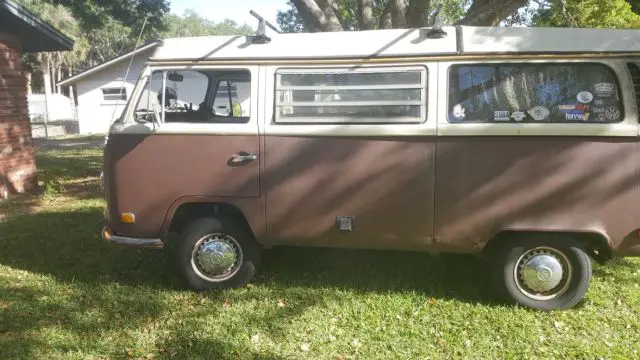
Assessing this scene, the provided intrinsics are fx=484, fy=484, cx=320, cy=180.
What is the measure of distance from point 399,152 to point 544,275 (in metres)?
1.72

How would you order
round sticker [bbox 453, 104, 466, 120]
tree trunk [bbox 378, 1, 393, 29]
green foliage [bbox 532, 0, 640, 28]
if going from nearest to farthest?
round sticker [bbox 453, 104, 466, 120] → tree trunk [bbox 378, 1, 393, 29] → green foliage [bbox 532, 0, 640, 28]

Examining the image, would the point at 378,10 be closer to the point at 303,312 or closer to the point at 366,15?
the point at 366,15

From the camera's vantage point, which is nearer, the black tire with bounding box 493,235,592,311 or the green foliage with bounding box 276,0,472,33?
the black tire with bounding box 493,235,592,311

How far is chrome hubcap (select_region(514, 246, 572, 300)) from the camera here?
435 centimetres

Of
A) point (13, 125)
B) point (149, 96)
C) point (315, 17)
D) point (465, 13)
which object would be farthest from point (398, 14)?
point (13, 125)

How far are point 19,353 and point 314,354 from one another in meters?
2.36

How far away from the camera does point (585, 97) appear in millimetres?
4133

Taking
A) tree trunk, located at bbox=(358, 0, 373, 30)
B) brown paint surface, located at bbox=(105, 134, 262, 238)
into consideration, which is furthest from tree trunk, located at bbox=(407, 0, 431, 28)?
brown paint surface, located at bbox=(105, 134, 262, 238)

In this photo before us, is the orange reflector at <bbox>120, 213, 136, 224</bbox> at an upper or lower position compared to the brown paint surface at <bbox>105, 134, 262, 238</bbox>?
lower

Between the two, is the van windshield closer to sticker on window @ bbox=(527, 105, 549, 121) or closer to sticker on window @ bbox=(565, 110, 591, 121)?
sticker on window @ bbox=(527, 105, 549, 121)

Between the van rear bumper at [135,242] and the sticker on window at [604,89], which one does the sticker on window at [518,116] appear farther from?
the van rear bumper at [135,242]

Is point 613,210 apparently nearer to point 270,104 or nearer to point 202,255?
point 270,104

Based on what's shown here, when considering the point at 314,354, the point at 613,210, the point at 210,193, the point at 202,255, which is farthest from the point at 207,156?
the point at 613,210

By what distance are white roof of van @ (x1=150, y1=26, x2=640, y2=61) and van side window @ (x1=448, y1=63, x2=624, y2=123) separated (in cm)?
16
